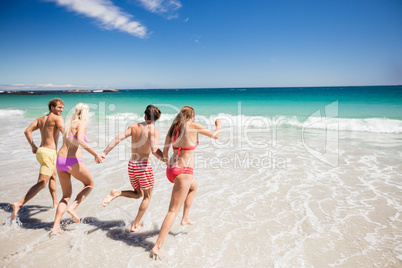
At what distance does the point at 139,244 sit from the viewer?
3467mm

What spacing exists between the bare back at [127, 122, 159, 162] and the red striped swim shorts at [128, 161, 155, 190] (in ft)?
0.31

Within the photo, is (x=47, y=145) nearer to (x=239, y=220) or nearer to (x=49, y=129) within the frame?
(x=49, y=129)

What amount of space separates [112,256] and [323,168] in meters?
6.32

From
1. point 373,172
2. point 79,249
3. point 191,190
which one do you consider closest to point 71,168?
point 79,249

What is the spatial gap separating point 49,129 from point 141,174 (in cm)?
200

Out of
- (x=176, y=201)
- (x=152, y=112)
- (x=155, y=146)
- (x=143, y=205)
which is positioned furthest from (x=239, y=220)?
(x=152, y=112)

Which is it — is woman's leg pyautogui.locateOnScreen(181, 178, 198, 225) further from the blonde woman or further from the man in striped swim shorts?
the blonde woman

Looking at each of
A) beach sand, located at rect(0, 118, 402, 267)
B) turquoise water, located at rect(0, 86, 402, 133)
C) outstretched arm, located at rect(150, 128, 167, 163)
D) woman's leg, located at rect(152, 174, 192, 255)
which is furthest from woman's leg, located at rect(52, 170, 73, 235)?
turquoise water, located at rect(0, 86, 402, 133)

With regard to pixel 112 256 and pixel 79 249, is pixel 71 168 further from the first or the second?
pixel 112 256

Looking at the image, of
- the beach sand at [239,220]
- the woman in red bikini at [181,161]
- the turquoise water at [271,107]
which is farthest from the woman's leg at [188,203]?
the turquoise water at [271,107]

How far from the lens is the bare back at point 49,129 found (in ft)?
13.1

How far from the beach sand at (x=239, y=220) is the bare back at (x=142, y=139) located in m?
1.38

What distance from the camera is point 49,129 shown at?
159 inches

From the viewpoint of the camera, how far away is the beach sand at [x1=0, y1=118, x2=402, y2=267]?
3.19 m
